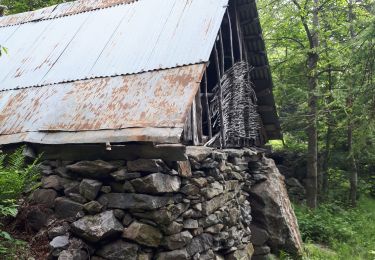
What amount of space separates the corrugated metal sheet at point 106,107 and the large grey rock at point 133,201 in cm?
71

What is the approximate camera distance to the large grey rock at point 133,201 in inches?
159

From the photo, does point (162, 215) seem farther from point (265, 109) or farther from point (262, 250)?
point (265, 109)

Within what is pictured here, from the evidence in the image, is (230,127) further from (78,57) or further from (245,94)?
(78,57)

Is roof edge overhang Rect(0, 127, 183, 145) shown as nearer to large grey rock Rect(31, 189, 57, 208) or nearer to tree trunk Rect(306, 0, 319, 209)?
large grey rock Rect(31, 189, 57, 208)

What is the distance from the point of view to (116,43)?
6.07 meters

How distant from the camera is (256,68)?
934 cm

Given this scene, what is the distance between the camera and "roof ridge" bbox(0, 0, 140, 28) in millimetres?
7789

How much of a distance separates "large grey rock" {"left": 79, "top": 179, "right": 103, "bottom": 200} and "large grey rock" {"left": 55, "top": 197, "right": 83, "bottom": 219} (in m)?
0.15

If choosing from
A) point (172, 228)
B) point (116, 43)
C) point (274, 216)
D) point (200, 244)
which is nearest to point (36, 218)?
point (172, 228)

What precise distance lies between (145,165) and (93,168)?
0.69 meters

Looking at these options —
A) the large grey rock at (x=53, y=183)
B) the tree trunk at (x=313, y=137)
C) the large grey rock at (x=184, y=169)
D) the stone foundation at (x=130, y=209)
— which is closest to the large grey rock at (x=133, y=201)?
the stone foundation at (x=130, y=209)

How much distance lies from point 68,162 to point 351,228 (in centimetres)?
917

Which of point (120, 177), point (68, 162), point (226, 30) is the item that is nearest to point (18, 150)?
point (68, 162)

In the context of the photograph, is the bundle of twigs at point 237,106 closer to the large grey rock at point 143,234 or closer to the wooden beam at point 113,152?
the wooden beam at point 113,152
